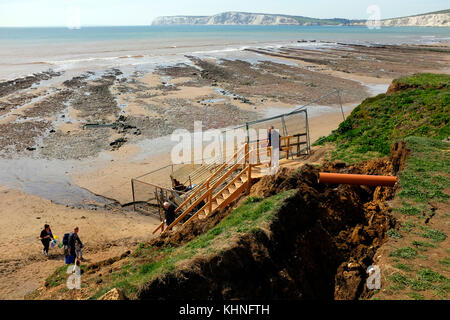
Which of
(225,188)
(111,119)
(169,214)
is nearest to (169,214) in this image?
(169,214)

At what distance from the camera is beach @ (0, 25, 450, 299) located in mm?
14328

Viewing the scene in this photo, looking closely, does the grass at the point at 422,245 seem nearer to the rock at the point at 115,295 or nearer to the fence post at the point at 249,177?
the fence post at the point at 249,177

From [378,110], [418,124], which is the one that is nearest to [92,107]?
[378,110]

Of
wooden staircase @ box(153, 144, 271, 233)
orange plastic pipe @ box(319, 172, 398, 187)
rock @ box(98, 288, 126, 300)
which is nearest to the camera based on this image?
rock @ box(98, 288, 126, 300)

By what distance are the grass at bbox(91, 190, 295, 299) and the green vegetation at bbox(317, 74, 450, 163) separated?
6684 millimetres

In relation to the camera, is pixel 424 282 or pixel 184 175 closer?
pixel 424 282

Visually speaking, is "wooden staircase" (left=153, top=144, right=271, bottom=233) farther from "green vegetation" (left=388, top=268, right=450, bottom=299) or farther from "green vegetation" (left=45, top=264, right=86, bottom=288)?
"green vegetation" (left=388, top=268, right=450, bottom=299)

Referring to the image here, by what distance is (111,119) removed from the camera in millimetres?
29875

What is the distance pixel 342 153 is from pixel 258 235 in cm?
908

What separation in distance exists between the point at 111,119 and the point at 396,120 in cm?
2295

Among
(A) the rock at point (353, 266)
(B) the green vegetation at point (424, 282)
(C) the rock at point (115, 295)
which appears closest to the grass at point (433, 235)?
(B) the green vegetation at point (424, 282)

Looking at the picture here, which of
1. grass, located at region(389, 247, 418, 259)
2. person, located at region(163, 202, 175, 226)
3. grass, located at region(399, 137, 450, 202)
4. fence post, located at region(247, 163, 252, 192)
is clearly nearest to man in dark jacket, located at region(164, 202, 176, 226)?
person, located at region(163, 202, 175, 226)

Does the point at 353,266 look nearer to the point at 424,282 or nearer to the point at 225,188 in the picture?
the point at 424,282
